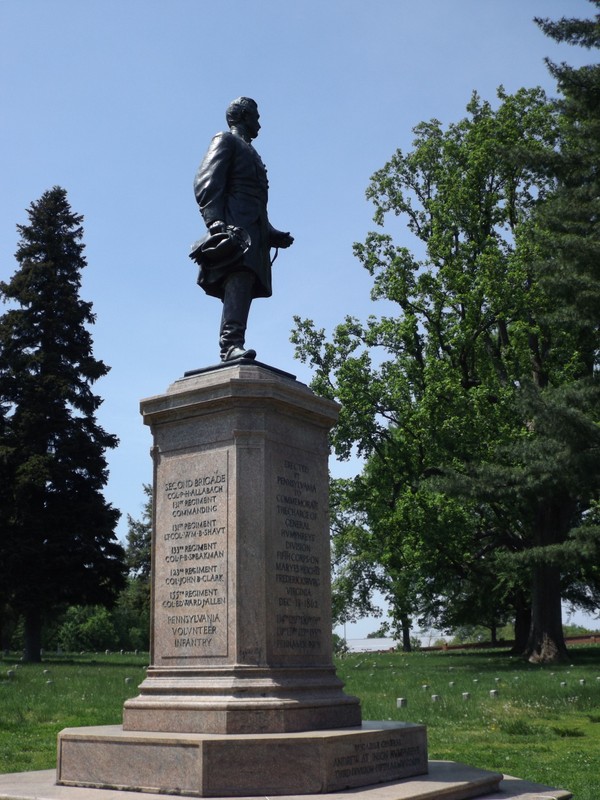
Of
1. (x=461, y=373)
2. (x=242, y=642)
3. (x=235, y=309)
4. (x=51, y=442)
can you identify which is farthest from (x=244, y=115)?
(x=51, y=442)

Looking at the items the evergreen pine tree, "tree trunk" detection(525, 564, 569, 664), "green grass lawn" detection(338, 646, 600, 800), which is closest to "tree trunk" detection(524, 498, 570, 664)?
"tree trunk" detection(525, 564, 569, 664)

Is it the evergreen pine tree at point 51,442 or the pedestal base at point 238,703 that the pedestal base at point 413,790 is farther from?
the evergreen pine tree at point 51,442

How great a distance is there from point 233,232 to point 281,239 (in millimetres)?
932

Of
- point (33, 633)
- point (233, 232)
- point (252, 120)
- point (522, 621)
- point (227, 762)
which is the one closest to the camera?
point (227, 762)

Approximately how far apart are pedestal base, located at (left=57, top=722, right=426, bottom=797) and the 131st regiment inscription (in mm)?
913

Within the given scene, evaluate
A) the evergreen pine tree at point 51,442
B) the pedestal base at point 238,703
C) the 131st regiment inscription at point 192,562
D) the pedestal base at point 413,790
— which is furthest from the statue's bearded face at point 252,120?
the evergreen pine tree at point 51,442

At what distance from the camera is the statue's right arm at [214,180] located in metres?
9.87

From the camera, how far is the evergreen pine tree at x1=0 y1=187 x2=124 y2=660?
34.3m

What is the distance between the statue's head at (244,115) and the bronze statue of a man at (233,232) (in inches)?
6.7

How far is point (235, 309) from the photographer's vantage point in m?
9.89

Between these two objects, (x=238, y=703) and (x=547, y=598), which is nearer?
(x=238, y=703)

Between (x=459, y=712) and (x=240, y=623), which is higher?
(x=240, y=623)

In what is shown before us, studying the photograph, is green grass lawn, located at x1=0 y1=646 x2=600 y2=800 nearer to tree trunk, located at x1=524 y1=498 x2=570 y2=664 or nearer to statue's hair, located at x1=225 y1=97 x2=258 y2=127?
tree trunk, located at x1=524 y1=498 x2=570 y2=664

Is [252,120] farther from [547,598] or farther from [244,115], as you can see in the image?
[547,598]
